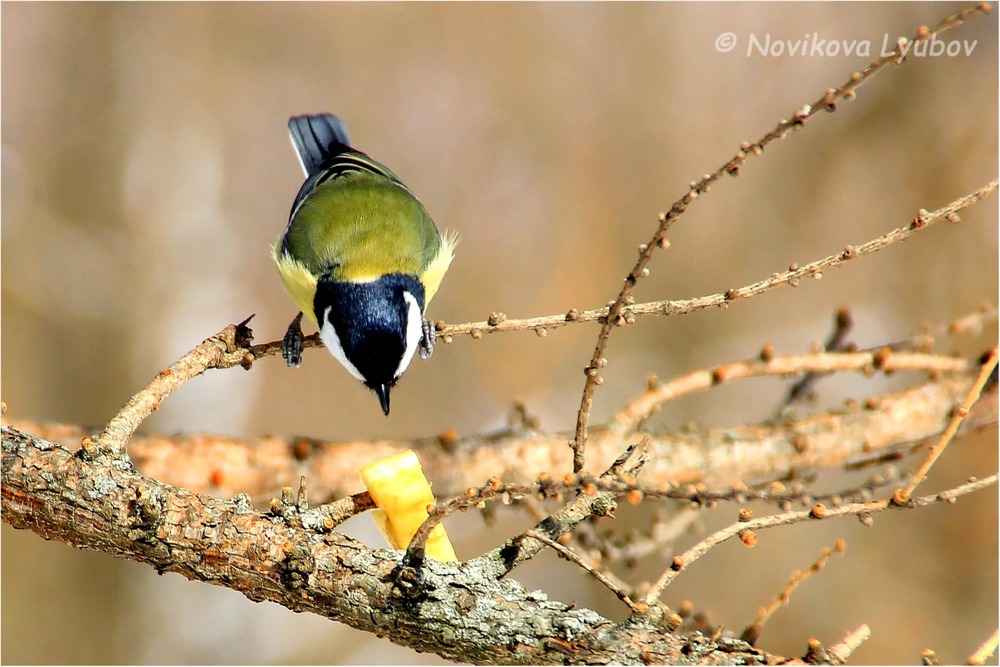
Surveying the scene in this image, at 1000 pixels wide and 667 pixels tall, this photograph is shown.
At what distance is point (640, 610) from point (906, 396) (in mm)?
1835

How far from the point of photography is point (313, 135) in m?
3.18

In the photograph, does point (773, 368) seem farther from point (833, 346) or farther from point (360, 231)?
point (360, 231)

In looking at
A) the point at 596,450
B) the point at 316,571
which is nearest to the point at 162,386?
the point at 316,571

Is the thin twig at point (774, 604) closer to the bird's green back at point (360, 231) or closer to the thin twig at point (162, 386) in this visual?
the thin twig at point (162, 386)

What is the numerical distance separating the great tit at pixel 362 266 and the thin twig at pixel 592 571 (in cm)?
93

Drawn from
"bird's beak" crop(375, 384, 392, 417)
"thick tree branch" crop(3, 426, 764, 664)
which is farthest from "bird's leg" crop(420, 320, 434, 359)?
"thick tree branch" crop(3, 426, 764, 664)

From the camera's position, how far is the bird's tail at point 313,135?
3164 millimetres

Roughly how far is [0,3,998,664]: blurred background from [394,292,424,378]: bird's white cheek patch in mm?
2314

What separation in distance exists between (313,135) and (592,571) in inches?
98.6

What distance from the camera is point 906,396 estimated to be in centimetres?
260

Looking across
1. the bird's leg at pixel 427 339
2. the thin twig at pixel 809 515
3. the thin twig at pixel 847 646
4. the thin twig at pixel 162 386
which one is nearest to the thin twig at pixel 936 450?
the thin twig at pixel 809 515

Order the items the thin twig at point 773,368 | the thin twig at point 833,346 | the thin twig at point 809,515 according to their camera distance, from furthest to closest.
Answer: the thin twig at point 833,346
the thin twig at point 773,368
the thin twig at point 809,515

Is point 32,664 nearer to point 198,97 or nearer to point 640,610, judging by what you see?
point 198,97

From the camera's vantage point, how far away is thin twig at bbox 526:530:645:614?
1.01m
